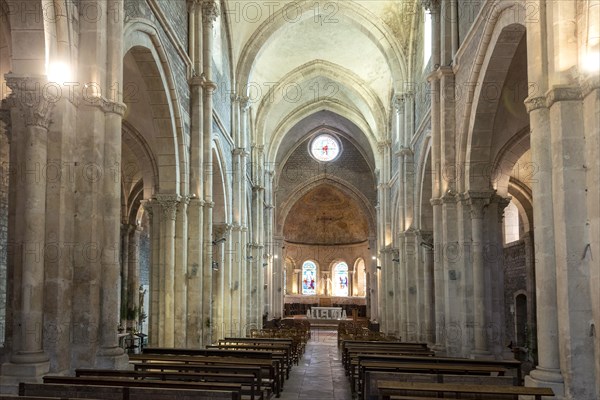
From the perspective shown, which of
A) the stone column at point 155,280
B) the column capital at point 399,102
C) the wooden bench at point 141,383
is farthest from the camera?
the column capital at point 399,102

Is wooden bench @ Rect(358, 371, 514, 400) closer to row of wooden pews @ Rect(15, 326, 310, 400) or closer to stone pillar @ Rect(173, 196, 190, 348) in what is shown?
row of wooden pews @ Rect(15, 326, 310, 400)

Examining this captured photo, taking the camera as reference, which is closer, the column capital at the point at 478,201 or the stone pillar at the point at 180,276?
the column capital at the point at 478,201

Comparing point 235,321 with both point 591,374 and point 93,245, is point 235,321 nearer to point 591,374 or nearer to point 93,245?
point 93,245

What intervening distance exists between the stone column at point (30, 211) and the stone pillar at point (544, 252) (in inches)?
306

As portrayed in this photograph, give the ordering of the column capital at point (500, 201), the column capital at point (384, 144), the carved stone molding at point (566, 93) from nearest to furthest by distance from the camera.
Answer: the carved stone molding at point (566, 93), the column capital at point (500, 201), the column capital at point (384, 144)

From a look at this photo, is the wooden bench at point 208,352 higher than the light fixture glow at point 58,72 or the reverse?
the reverse

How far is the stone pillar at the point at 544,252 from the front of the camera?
10.2 meters

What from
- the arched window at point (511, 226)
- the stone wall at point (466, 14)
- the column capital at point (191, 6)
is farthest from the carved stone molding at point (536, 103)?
the arched window at point (511, 226)

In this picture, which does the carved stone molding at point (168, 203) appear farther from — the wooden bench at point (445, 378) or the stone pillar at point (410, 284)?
the stone pillar at point (410, 284)

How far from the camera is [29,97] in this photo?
10281 millimetres

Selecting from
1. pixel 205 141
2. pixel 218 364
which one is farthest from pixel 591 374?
pixel 205 141

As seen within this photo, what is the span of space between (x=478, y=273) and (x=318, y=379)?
5.36 metres

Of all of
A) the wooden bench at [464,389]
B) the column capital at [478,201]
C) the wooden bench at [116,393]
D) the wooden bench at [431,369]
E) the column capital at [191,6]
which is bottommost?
the wooden bench at [431,369]

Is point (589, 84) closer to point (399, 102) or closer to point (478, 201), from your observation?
point (478, 201)
